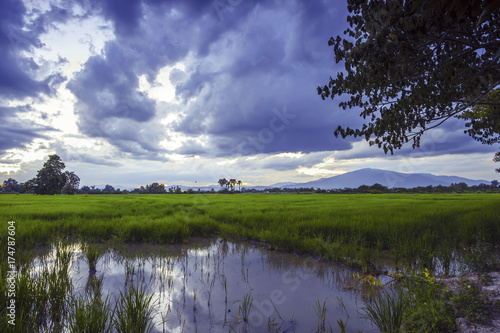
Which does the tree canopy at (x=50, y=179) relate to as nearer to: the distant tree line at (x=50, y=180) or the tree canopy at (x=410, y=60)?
Answer: the distant tree line at (x=50, y=180)

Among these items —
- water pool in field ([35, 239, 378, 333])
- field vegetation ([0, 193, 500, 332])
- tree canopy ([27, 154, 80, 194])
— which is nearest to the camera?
field vegetation ([0, 193, 500, 332])

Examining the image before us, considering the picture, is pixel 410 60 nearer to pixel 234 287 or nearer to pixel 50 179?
pixel 234 287

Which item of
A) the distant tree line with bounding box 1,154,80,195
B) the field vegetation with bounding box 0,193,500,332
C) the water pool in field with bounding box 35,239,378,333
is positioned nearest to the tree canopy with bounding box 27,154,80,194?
the distant tree line with bounding box 1,154,80,195

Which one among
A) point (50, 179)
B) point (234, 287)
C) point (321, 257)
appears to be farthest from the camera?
point (50, 179)

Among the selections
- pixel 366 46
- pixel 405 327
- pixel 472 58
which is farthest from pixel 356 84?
pixel 405 327

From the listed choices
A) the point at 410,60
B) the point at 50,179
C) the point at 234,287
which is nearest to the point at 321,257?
the point at 234,287

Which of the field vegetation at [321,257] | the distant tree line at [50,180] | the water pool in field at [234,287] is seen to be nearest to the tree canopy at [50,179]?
the distant tree line at [50,180]

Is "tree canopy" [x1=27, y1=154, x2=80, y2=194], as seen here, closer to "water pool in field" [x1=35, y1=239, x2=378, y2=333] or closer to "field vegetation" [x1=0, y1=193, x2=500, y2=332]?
"field vegetation" [x1=0, y1=193, x2=500, y2=332]

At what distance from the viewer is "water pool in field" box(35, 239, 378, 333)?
9.96 ft

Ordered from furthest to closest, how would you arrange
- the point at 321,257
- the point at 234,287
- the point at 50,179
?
the point at 50,179, the point at 321,257, the point at 234,287

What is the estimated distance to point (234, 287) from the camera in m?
4.14

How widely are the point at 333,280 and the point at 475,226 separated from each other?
6518mm

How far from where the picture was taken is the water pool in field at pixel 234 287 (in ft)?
9.96

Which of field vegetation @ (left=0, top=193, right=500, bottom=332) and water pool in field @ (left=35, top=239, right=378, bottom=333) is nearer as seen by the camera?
field vegetation @ (left=0, top=193, right=500, bottom=332)
